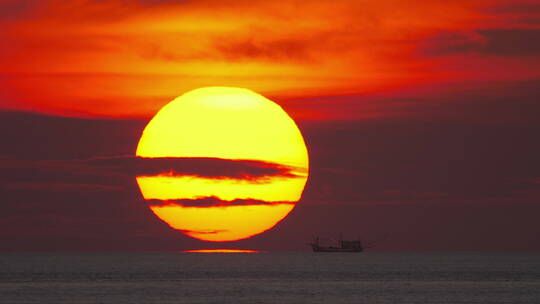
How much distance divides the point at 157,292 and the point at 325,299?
27.8 m

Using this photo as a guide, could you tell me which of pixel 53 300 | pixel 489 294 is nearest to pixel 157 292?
pixel 53 300

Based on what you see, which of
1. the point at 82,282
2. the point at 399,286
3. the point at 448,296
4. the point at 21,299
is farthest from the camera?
the point at 82,282

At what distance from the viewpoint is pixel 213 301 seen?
132 metres

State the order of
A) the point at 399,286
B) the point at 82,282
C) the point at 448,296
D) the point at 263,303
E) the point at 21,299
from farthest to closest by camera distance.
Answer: the point at 82,282 → the point at 399,286 → the point at 448,296 → the point at 21,299 → the point at 263,303

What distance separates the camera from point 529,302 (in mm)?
135250

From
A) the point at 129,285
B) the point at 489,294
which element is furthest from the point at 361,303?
the point at 129,285

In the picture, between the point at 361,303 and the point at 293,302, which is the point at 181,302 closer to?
the point at 293,302

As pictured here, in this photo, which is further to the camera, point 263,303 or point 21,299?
point 21,299

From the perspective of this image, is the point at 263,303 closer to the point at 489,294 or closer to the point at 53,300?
the point at 53,300

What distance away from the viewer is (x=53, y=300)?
134 meters

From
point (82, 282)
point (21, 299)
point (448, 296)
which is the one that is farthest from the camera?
point (82, 282)

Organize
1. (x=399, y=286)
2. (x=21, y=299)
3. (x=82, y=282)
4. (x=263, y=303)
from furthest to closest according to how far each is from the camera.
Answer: (x=82, y=282), (x=399, y=286), (x=21, y=299), (x=263, y=303)

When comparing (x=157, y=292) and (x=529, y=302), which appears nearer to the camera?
(x=529, y=302)

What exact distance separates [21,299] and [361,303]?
4352 centimetres
